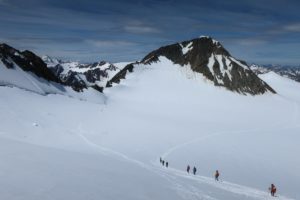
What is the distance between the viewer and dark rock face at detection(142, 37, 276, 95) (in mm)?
119125

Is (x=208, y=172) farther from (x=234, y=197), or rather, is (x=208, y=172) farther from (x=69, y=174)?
(x=69, y=174)

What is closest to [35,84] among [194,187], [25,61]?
[25,61]

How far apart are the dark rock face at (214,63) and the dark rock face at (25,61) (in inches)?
1736

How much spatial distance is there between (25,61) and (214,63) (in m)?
62.7

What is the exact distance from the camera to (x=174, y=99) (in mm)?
102062

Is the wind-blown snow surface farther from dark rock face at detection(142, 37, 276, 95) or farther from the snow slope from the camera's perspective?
dark rock face at detection(142, 37, 276, 95)

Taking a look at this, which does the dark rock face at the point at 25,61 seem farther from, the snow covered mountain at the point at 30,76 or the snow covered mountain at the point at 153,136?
the snow covered mountain at the point at 153,136

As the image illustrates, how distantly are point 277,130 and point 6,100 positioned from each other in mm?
55044

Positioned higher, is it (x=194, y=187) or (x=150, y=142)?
(x=150, y=142)

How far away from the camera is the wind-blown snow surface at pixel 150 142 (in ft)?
92.9

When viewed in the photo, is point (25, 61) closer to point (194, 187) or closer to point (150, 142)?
point (150, 142)

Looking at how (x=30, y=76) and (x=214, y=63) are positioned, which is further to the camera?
(x=214, y=63)

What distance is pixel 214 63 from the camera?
407 feet

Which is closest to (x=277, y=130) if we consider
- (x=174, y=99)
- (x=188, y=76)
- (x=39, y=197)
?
(x=174, y=99)
